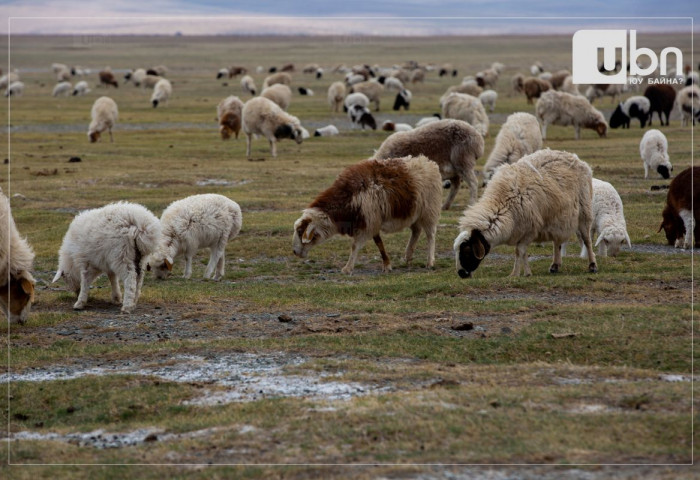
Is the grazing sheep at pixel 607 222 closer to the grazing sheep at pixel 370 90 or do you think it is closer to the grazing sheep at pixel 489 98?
the grazing sheep at pixel 489 98

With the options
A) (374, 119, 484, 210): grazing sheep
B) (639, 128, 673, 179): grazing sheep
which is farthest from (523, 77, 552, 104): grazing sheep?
(374, 119, 484, 210): grazing sheep

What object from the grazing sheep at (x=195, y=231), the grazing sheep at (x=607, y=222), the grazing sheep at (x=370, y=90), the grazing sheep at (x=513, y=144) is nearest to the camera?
the grazing sheep at (x=195, y=231)

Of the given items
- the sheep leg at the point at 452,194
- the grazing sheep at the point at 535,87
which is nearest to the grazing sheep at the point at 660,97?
→ the grazing sheep at the point at 535,87

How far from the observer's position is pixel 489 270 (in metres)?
13.3

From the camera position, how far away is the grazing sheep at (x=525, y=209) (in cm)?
1202

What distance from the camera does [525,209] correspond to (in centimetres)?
1200

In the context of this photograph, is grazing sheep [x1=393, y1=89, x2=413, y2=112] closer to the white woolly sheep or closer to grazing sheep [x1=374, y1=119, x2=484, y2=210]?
grazing sheep [x1=374, y1=119, x2=484, y2=210]

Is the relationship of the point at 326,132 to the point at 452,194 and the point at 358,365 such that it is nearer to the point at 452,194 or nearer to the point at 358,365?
the point at 452,194

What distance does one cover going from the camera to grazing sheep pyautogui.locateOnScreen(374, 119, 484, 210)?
17.7m

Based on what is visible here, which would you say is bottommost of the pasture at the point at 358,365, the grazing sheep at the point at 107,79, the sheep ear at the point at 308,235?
the pasture at the point at 358,365

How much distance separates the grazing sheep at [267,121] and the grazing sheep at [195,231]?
51.6 feet

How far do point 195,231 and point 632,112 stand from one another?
29202 millimetres

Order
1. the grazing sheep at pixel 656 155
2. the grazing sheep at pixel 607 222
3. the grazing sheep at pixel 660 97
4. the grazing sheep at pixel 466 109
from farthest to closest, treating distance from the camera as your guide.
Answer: the grazing sheep at pixel 660 97, the grazing sheep at pixel 466 109, the grazing sheep at pixel 656 155, the grazing sheep at pixel 607 222

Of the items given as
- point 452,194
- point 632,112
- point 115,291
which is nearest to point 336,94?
point 632,112
